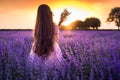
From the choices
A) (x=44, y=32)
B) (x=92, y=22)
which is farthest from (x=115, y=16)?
(x=44, y=32)

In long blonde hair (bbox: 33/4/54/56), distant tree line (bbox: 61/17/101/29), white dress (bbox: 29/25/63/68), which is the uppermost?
distant tree line (bbox: 61/17/101/29)

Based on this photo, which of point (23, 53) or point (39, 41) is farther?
point (23, 53)

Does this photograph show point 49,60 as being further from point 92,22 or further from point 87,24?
point 87,24

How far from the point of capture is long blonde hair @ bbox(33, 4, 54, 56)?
5.82 meters

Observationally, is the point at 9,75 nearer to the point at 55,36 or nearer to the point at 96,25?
the point at 55,36

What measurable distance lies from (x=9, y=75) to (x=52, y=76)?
0.62 m

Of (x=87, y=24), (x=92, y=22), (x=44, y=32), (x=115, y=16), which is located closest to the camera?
(x=44, y=32)

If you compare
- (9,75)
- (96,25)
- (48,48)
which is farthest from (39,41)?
(96,25)

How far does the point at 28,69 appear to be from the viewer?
5.25 metres

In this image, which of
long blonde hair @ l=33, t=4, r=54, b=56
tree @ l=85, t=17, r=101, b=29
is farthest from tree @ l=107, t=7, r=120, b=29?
long blonde hair @ l=33, t=4, r=54, b=56

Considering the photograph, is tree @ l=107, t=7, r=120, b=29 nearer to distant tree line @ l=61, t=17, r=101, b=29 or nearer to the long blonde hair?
distant tree line @ l=61, t=17, r=101, b=29

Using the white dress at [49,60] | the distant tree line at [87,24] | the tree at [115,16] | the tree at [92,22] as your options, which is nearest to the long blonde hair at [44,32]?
the white dress at [49,60]

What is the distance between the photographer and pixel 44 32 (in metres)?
5.87

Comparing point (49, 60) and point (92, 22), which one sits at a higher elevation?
point (92, 22)
